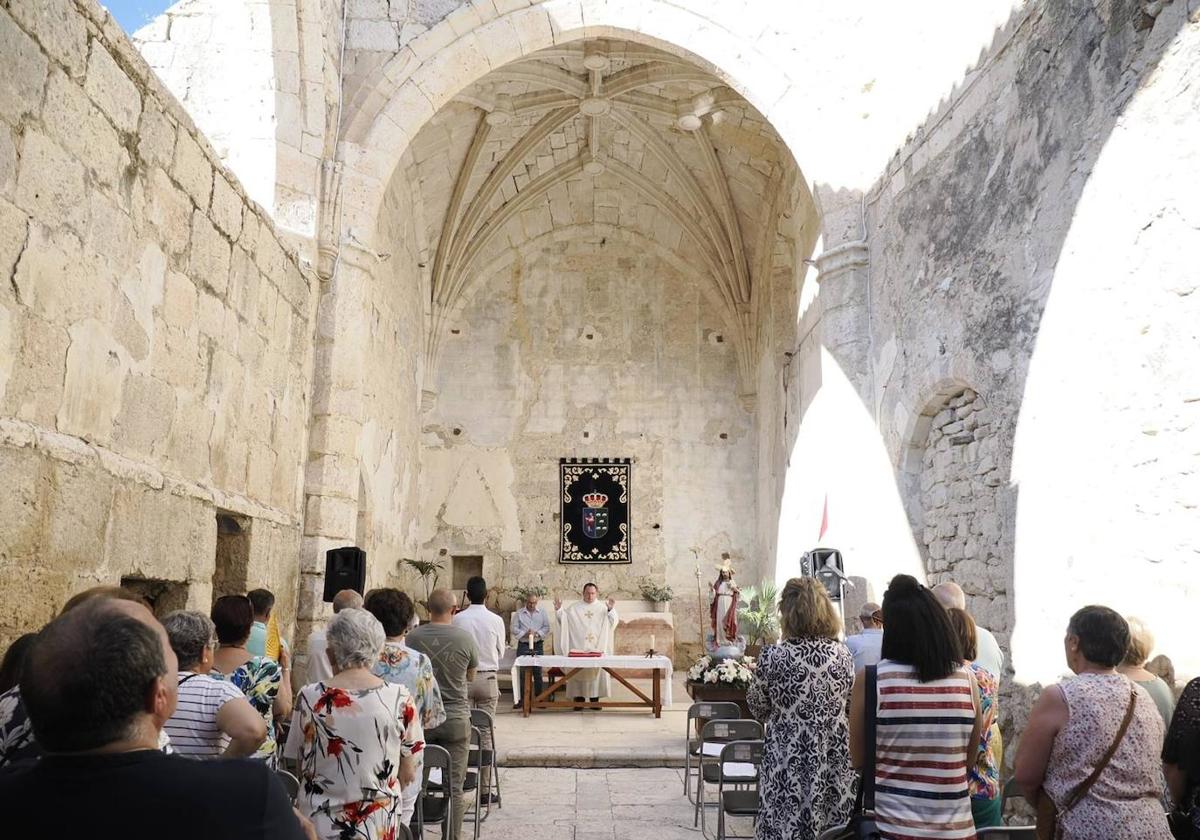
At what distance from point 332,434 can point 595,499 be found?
23.0 ft

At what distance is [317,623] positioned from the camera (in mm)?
6832

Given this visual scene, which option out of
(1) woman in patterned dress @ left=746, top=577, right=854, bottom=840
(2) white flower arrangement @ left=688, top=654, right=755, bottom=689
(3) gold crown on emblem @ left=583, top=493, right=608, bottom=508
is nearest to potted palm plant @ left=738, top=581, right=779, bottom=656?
(2) white flower arrangement @ left=688, top=654, right=755, bottom=689

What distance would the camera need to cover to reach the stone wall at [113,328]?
3.26 metres

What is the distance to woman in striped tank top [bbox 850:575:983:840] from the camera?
2330 millimetres

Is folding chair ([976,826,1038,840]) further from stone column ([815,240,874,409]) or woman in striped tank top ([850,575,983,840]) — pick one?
stone column ([815,240,874,409])

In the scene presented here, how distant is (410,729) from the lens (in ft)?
8.14

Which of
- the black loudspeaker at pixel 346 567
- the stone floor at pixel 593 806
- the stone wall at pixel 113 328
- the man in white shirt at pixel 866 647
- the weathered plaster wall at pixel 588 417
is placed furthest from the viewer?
the weathered plaster wall at pixel 588 417

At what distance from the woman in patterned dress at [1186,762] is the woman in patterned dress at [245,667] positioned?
2.49 meters

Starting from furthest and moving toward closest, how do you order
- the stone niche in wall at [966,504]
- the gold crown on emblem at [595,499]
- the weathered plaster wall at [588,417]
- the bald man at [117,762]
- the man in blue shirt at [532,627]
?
the gold crown on emblem at [595,499] < the weathered plaster wall at [588,417] < the man in blue shirt at [532,627] < the stone niche in wall at [966,504] < the bald man at [117,762]

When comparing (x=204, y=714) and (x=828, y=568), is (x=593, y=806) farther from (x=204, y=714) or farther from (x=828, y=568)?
(x=204, y=714)

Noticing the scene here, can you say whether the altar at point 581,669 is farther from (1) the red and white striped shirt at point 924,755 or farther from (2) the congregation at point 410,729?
(1) the red and white striped shirt at point 924,755

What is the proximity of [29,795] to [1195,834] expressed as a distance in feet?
7.99

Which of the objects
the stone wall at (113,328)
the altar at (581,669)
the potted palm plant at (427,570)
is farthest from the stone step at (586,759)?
the potted palm plant at (427,570)

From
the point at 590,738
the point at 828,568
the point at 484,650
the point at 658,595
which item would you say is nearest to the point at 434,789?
the point at 484,650
